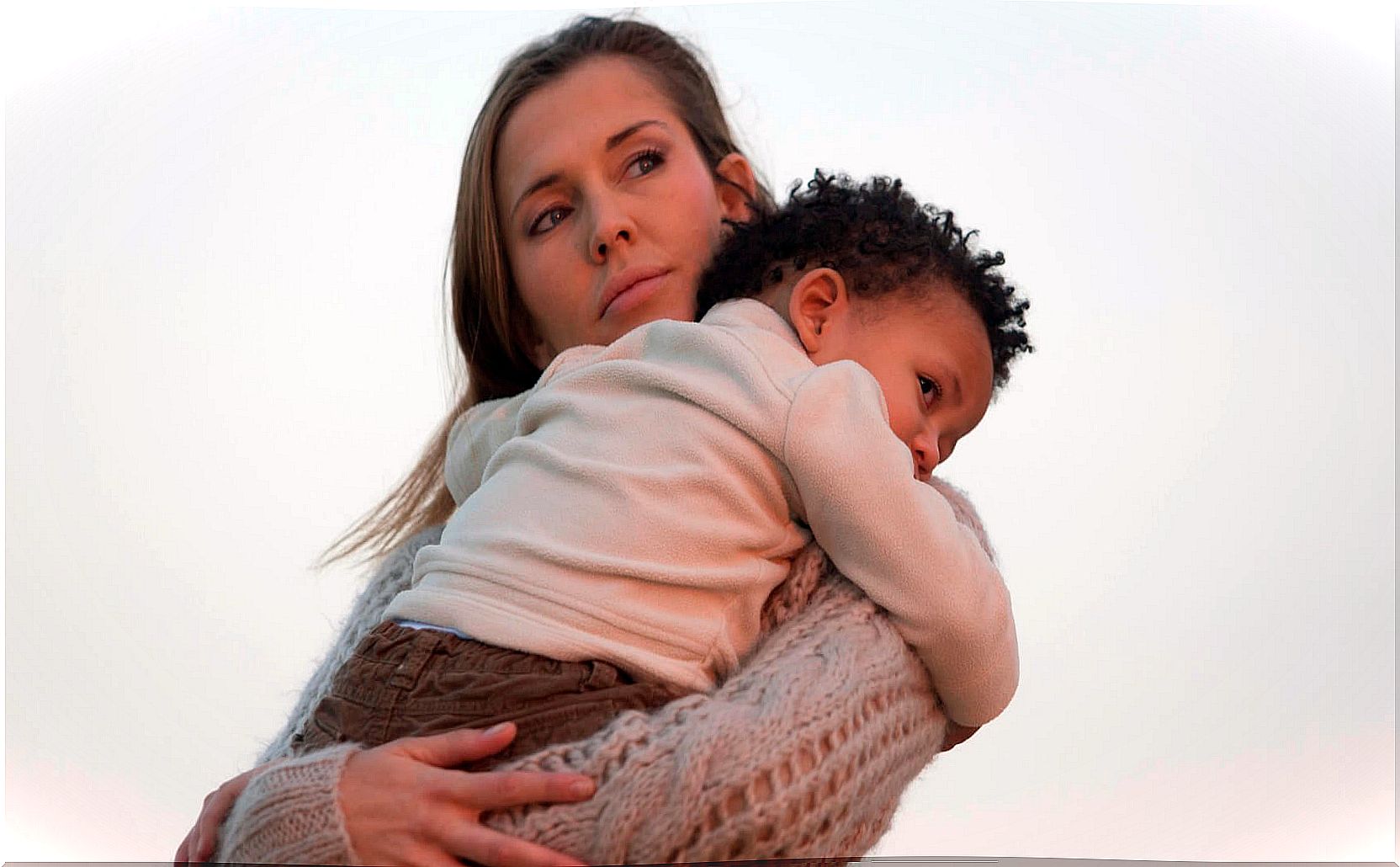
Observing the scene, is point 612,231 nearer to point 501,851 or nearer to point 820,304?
point 820,304

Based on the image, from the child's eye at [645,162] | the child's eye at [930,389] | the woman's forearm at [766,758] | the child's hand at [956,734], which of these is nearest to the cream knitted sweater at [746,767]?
the woman's forearm at [766,758]

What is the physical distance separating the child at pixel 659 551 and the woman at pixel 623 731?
4 cm

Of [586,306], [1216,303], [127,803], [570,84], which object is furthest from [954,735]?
[127,803]

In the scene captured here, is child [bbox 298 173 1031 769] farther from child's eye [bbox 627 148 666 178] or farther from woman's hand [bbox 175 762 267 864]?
child's eye [bbox 627 148 666 178]

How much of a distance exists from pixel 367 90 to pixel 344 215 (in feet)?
0.70

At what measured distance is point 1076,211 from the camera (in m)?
2.29

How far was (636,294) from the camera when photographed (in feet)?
5.43

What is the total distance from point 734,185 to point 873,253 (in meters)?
0.43

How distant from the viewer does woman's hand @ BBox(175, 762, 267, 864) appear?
1.24 m

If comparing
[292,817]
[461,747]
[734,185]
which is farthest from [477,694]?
[734,185]

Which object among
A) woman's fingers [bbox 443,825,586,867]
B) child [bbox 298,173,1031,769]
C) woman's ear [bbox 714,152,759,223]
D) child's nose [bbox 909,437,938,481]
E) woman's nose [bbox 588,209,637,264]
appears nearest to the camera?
woman's fingers [bbox 443,825,586,867]

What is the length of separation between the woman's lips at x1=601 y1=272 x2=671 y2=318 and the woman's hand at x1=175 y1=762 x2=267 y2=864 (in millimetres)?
678

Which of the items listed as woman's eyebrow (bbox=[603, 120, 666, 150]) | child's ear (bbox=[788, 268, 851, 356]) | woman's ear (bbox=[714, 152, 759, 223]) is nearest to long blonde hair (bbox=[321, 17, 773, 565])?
woman's ear (bbox=[714, 152, 759, 223])

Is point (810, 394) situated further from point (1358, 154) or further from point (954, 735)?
point (1358, 154)
